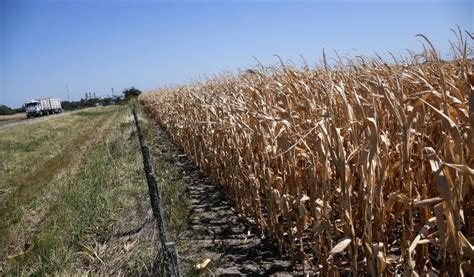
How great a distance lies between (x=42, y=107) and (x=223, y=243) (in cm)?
6382

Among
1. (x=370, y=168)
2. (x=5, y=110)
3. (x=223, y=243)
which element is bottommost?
(x=223, y=243)

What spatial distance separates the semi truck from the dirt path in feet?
191

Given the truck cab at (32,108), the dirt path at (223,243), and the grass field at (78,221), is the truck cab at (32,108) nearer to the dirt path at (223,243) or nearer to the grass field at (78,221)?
the grass field at (78,221)

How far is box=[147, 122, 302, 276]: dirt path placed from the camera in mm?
3742

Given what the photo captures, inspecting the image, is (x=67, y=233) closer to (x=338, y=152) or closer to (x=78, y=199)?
(x=78, y=199)

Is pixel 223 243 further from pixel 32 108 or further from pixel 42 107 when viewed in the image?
pixel 42 107

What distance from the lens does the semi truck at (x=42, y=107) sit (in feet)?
189

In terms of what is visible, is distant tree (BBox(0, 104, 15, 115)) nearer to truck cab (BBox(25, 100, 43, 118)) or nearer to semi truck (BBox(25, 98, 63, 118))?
semi truck (BBox(25, 98, 63, 118))

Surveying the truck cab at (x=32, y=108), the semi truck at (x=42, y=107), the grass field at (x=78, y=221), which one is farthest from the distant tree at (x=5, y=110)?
the grass field at (x=78, y=221)

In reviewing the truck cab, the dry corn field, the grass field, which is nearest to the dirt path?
the dry corn field

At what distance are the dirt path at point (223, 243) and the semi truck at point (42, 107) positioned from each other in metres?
58.3

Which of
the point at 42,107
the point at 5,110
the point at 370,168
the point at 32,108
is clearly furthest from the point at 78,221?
the point at 5,110

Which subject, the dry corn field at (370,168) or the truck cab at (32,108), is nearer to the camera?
the dry corn field at (370,168)

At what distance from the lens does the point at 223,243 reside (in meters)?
4.33
